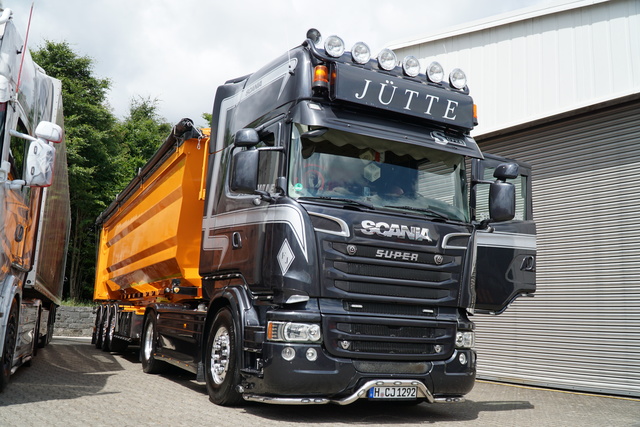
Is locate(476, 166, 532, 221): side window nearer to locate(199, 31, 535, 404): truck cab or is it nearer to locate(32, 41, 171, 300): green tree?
locate(199, 31, 535, 404): truck cab

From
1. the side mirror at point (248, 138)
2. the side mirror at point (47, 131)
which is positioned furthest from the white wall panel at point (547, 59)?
the side mirror at point (47, 131)

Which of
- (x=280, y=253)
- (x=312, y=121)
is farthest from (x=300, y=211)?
(x=312, y=121)

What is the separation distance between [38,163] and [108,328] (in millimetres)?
8223

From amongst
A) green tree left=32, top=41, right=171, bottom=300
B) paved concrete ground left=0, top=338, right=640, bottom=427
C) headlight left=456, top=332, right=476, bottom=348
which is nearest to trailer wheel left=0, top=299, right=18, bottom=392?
paved concrete ground left=0, top=338, right=640, bottom=427

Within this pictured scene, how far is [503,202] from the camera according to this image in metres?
6.50

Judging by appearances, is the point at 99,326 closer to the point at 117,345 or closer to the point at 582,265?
the point at 117,345

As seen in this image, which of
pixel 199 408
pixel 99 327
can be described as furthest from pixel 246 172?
pixel 99 327

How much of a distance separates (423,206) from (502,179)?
1.12 meters

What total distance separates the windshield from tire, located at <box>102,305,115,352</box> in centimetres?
826

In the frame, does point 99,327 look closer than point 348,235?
No

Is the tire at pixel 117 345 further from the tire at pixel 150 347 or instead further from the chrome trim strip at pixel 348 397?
the chrome trim strip at pixel 348 397

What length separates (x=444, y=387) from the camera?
19.7ft

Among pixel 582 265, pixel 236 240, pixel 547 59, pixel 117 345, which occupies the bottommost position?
pixel 117 345

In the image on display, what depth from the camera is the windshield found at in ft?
18.8
